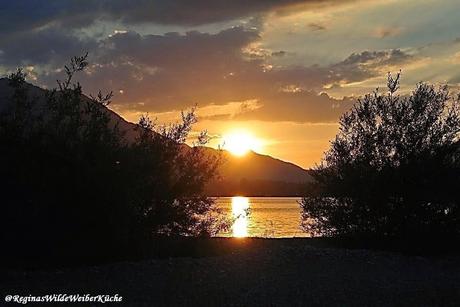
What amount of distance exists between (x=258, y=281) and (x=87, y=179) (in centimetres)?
419

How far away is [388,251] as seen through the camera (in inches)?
785

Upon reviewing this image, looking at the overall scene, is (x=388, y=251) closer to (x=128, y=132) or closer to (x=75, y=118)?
(x=128, y=132)

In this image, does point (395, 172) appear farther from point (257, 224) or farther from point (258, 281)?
point (257, 224)

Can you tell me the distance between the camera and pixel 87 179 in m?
14.0

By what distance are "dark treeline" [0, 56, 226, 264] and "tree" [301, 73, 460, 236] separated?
5.04m

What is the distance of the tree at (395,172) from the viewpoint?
20234 millimetres

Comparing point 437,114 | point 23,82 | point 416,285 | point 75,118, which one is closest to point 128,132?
point 75,118

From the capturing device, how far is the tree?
20.2 m

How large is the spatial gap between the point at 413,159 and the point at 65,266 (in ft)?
37.5

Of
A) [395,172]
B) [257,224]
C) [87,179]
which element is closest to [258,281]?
[87,179]

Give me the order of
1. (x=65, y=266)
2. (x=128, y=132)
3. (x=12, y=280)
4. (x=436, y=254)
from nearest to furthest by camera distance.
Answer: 1. (x=12, y=280)
2. (x=65, y=266)
3. (x=128, y=132)
4. (x=436, y=254)

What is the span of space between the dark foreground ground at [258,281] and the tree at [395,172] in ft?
11.1

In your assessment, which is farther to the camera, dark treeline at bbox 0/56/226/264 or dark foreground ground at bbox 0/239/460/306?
dark treeline at bbox 0/56/226/264

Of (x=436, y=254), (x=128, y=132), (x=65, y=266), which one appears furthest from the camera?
(x=436, y=254)
